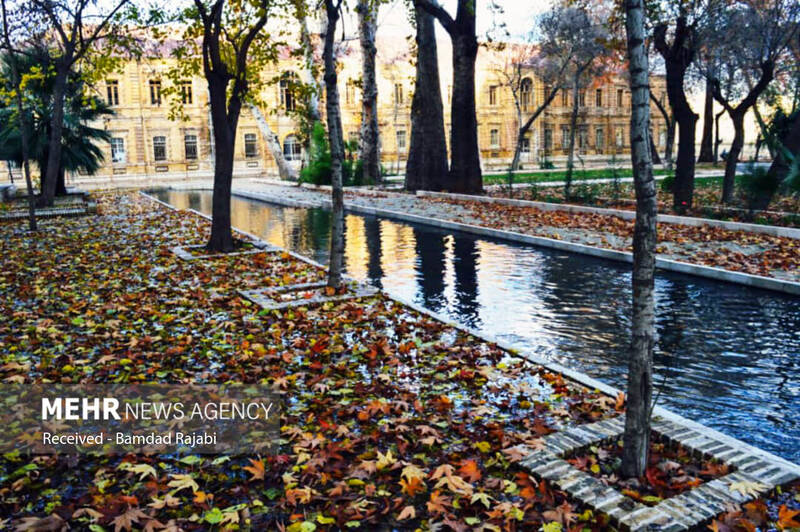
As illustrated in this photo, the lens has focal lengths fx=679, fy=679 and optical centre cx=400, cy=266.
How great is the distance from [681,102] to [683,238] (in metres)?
5.06

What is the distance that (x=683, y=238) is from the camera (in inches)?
495

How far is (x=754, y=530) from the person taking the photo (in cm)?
331

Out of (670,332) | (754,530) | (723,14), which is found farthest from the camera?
(723,14)

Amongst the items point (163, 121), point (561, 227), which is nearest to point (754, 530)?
point (561, 227)

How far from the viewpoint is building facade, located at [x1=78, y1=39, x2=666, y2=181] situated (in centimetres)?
5194


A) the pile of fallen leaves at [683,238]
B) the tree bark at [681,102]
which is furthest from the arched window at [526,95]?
the pile of fallen leaves at [683,238]

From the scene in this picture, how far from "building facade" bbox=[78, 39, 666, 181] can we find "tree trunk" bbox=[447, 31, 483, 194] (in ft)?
83.4

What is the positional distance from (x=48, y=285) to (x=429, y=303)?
5.40m

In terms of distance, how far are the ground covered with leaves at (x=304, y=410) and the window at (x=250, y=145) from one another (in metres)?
47.5

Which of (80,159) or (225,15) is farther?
(80,159)

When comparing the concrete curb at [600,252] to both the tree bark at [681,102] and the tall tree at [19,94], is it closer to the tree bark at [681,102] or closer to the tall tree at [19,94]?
the tree bark at [681,102]

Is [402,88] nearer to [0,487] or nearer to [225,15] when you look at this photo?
[225,15]

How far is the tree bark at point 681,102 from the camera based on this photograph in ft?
51.8

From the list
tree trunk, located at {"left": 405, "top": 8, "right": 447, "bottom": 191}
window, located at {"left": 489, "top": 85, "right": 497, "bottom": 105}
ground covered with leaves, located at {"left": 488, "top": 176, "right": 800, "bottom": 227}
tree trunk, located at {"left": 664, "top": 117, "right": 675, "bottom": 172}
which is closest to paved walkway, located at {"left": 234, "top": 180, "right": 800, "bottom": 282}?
ground covered with leaves, located at {"left": 488, "top": 176, "right": 800, "bottom": 227}
